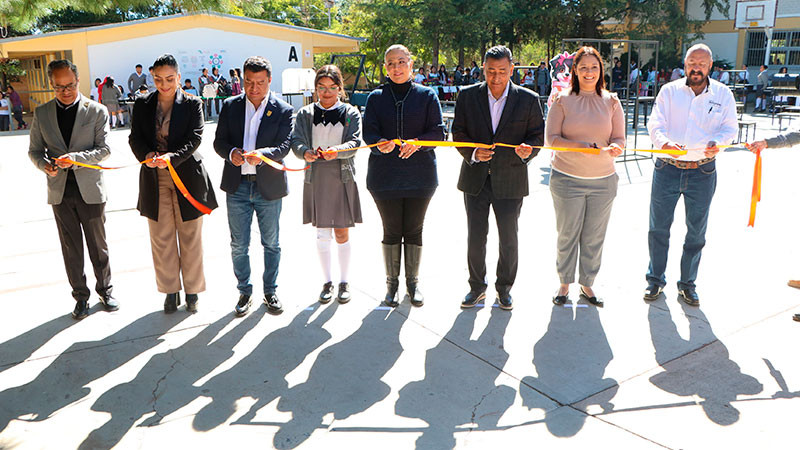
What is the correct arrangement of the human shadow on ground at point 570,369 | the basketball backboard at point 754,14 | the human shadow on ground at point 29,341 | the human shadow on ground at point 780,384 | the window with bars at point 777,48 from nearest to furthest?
the human shadow on ground at point 570,369 → the human shadow on ground at point 780,384 → the human shadow on ground at point 29,341 → the basketball backboard at point 754,14 → the window with bars at point 777,48

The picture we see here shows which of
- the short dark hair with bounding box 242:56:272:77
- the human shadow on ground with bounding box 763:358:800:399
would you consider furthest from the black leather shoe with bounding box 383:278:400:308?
the human shadow on ground with bounding box 763:358:800:399

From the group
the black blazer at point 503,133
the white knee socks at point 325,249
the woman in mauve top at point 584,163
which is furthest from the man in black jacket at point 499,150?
the white knee socks at point 325,249

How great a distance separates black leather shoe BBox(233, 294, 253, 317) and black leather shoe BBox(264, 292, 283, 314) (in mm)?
126

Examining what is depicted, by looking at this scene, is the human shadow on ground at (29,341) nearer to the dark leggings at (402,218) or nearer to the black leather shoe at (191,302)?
the black leather shoe at (191,302)

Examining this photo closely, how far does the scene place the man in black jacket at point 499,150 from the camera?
4.57m

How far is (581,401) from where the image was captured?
11.5 ft

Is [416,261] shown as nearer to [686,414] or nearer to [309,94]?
[686,414]

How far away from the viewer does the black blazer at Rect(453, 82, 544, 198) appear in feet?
15.1

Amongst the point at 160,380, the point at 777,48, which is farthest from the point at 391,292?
the point at 777,48

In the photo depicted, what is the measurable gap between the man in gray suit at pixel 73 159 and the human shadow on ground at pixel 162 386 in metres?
1.09

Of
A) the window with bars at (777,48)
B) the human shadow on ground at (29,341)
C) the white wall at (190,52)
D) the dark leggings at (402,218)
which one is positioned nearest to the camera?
the human shadow on ground at (29,341)

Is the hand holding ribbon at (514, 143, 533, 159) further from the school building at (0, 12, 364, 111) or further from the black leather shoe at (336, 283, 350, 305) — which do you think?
the school building at (0, 12, 364, 111)

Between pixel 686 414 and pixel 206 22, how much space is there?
26.6m

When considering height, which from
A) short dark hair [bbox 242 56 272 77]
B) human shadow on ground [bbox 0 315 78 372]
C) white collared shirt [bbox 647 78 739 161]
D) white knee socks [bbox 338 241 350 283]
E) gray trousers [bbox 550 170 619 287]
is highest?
short dark hair [bbox 242 56 272 77]
